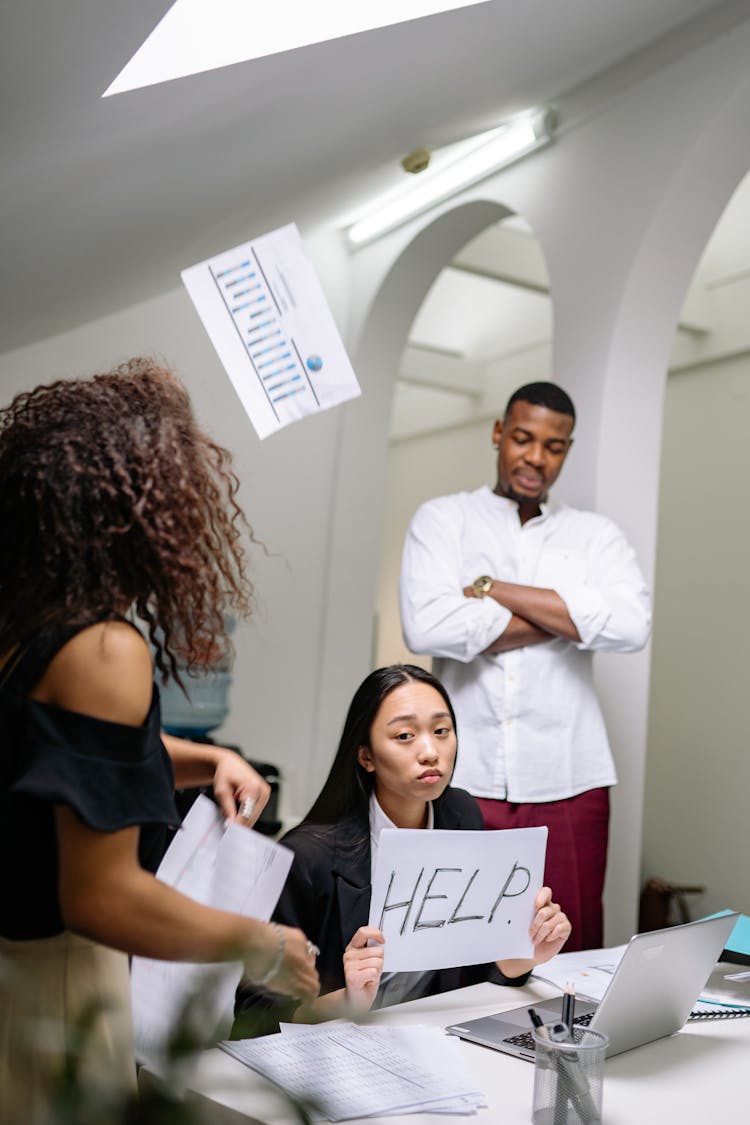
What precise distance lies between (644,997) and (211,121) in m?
1.43

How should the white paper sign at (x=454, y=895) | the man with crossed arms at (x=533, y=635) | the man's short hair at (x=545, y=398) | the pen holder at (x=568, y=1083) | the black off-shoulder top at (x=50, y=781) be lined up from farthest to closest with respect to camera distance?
the man's short hair at (x=545, y=398) → the man with crossed arms at (x=533, y=635) → the white paper sign at (x=454, y=895) → the pen holder at (x=568, y=1083) → the black off-shoulder top at (x=50, y=781)

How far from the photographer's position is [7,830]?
3.17 ft

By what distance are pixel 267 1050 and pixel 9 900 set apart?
50 centimetres

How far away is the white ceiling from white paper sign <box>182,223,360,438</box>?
17cm

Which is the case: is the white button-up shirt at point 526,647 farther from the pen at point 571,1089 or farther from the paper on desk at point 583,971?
the pen at point 571,1089

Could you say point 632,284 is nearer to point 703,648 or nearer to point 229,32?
point 229,32

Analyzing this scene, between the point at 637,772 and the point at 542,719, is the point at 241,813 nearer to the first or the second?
the point at 542,719

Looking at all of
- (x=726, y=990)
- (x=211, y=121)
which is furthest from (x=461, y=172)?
(x=726, y=990)

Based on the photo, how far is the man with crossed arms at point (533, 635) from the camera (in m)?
2.43

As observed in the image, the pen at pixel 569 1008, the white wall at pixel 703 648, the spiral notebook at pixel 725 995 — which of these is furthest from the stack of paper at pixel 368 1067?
the white wall at pixel 703 648

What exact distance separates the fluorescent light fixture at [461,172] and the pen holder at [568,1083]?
9.29 feet

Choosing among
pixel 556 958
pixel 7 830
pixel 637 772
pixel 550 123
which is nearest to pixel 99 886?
pixel 7 830

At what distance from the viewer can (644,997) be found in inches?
55.7

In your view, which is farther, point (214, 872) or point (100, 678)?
point (214, 872)
